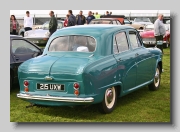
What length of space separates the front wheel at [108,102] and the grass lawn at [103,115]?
0.09 meters

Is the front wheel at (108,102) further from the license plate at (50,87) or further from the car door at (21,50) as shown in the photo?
the car door at (21,50)

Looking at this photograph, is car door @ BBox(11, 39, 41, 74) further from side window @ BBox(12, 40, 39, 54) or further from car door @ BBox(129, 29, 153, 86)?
car door @ BBox(129, 29, 153, 86)

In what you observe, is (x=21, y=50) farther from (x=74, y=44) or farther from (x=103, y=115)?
(x=103, y=115)

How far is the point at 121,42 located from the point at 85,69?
1.55 m

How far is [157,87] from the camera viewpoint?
838 cm

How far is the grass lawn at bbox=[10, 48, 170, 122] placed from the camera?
20.0 feet

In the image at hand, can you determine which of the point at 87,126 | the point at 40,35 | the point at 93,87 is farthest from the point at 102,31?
the point at 40,35

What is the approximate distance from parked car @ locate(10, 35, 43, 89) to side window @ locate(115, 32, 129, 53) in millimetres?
2365

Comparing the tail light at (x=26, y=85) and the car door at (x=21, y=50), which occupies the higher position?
the car door at (x=21, y=50)

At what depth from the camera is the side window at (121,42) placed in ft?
22.5

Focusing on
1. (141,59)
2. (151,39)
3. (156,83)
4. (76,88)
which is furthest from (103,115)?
(151,39)

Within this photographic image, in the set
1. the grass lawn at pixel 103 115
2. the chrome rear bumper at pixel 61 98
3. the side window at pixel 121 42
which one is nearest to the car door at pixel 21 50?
the grass lawn at pixel 103 115

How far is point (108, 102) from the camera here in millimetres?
6352

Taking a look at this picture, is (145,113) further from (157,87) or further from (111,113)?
(157,87)
